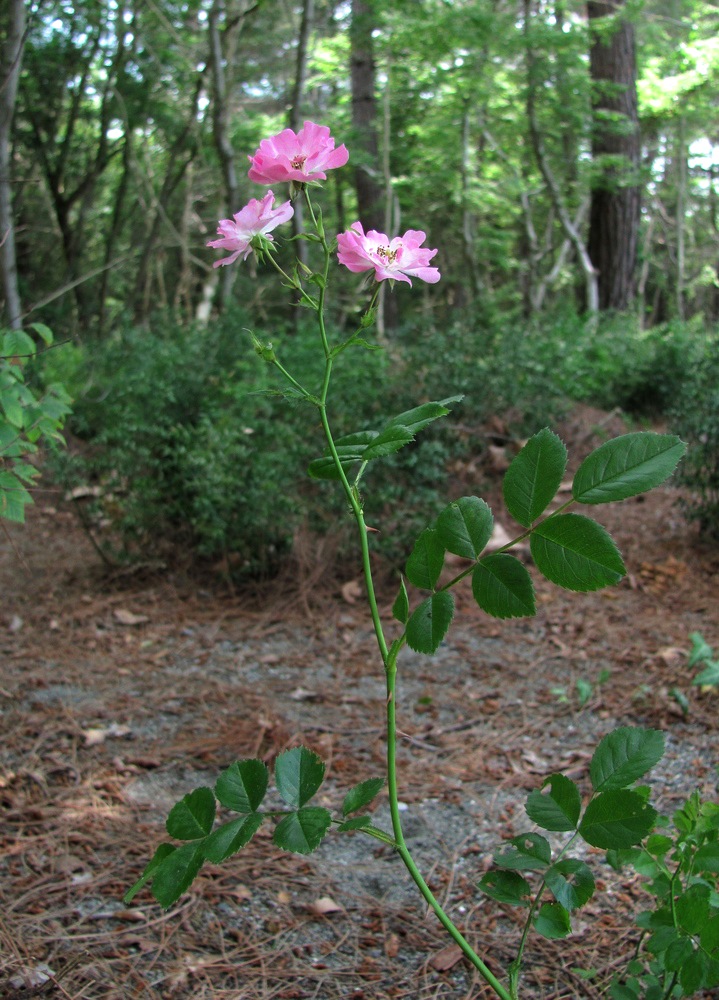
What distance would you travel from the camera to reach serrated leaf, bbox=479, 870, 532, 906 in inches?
50.7

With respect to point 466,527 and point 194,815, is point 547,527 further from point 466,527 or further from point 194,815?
point 194,815

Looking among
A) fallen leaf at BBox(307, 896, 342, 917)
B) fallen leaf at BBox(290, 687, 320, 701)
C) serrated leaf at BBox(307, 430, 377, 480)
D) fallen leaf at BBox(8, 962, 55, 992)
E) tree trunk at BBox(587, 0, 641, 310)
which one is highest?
tree trunk at BBox(587, 0, 641, 310)

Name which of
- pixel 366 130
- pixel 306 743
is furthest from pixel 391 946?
pixel 366 130

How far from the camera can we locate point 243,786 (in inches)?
46.5

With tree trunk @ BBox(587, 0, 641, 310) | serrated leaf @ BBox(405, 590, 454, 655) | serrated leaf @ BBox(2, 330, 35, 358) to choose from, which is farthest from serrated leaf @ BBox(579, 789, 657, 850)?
tree trunk @ BBox(587, 0, 641, 310)

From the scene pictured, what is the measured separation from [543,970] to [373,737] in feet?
4.04

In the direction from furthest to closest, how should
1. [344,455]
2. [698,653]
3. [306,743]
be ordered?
[698,653]
[306,743]
[344,455]

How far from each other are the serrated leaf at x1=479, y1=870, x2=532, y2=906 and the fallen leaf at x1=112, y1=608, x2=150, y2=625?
2.98 m

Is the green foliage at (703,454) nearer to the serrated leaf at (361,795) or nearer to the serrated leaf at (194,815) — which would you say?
the serrated leaf at (361,795)

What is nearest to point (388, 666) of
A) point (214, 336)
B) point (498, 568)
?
point (498, 568)

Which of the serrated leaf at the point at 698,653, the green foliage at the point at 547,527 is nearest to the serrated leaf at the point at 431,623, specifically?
the green foliage at the point at 547,527

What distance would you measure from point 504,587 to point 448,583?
4.9 inches

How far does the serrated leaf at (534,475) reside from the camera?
1075 mm

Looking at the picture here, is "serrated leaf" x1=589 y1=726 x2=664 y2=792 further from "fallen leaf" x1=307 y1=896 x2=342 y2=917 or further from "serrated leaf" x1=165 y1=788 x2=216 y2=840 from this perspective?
"fallen leaf" x1=307 y1=896 x2=342 y2=917
